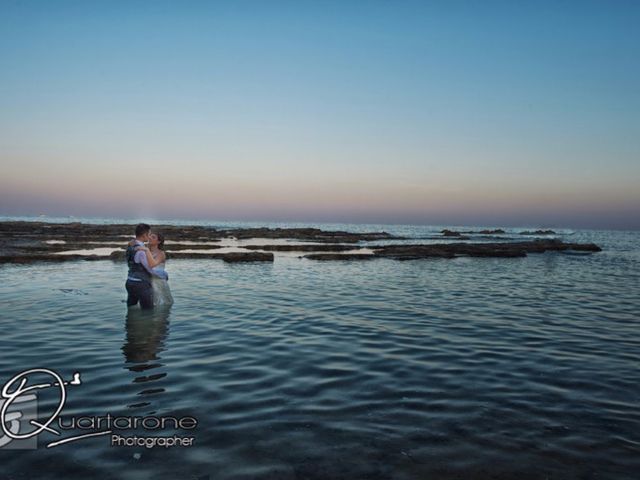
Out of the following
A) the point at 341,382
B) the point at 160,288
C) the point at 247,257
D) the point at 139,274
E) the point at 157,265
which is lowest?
the point at 341,382

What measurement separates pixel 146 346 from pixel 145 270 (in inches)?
121

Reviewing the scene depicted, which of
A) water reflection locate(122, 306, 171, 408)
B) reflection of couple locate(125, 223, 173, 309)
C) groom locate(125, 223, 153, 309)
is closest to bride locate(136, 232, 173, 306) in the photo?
reflection of couple locate(125, 223, 173, 309)

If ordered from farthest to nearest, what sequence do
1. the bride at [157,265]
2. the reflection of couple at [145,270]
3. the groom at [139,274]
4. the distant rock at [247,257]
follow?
the distant rock at [247,257] < the bride at [157,265] < the reflection of couple at [145,270] < the groom at [139,274]

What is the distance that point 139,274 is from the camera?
11.8 metres

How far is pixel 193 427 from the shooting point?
216 inches

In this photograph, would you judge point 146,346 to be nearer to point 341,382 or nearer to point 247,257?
point 341,382

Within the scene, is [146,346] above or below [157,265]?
A: below

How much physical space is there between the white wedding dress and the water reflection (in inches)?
9.2

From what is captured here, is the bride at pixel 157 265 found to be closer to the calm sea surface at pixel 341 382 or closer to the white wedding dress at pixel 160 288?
the white wedding dress at pixel 160 288

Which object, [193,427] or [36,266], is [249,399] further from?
[36,266]

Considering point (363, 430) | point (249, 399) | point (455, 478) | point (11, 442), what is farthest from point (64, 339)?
point (455, 478)

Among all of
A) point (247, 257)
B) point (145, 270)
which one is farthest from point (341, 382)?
point (247, 257)

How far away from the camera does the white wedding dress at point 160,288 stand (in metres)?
12.2

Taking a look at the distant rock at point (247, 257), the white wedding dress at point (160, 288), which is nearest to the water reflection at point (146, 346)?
the white wedding dress at point (160, 288)
